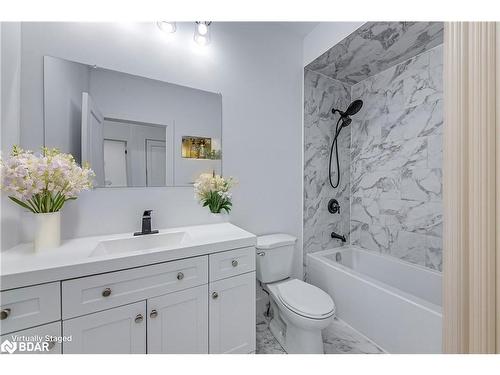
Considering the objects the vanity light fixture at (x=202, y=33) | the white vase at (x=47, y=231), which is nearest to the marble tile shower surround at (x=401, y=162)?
the vanity light fixture at (x=202, y=33)

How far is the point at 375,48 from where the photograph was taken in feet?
6.22

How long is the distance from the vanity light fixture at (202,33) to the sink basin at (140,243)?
1.46m

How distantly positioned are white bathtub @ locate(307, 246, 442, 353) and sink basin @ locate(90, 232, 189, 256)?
1.41 meters

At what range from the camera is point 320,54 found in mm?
1985

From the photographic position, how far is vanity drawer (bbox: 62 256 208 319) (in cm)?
93

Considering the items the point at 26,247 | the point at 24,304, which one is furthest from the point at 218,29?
the point at 24,304

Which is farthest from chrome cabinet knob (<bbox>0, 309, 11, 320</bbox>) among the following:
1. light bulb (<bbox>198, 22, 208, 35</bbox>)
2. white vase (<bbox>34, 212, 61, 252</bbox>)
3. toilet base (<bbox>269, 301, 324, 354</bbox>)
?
light bulb (<bbox>198, 22, 208, 35</bbox>)

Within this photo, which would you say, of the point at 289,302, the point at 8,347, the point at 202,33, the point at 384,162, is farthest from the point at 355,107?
the point at 8,347

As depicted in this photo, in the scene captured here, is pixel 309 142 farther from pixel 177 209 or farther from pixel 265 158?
pixel 177 209

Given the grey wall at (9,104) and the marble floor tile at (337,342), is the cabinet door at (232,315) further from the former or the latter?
the grey wall at (9,104)

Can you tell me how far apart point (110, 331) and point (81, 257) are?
1.20 feet

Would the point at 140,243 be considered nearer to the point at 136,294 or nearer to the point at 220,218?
the point at 136,294

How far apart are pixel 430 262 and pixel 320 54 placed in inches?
83.3

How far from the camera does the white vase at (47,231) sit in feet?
3.54
